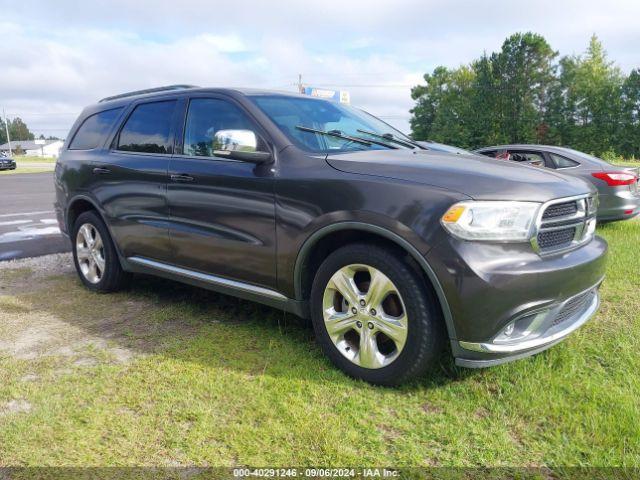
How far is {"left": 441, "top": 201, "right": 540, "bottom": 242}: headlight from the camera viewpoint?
2.56 m

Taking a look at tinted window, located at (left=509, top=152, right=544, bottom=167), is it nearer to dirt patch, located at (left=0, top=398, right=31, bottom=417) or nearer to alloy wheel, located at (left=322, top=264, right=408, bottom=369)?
alloy wheel, located at (left=322, top=264, right=408, bottom=369)

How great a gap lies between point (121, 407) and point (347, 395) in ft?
3.90

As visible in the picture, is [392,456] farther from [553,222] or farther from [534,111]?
[534,111]

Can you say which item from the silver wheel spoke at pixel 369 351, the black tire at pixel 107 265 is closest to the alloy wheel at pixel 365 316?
the silver wheel spoke at pixel 369 351

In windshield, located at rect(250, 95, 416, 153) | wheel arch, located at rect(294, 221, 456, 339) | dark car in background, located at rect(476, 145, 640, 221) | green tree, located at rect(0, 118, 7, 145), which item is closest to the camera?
wheel arch, located at rect(294, 221, 456, 339)

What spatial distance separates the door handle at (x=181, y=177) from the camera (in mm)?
3768

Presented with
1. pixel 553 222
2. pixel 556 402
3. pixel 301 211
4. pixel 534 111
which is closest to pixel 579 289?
pixel 553 222

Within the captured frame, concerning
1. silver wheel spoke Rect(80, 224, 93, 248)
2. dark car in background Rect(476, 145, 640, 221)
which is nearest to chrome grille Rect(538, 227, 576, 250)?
silver wheel spoke Rect(80, 224, 93, 248)

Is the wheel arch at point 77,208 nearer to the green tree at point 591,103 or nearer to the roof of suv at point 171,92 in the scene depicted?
the roof of suv at point 171,92

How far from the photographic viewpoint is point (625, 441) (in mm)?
2357

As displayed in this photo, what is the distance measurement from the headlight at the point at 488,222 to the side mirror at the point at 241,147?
1.28m

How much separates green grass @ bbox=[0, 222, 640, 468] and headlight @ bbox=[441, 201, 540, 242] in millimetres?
868

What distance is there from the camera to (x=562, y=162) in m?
8.47

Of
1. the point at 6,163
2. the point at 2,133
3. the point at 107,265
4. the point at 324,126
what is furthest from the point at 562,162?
the point at 2,133
